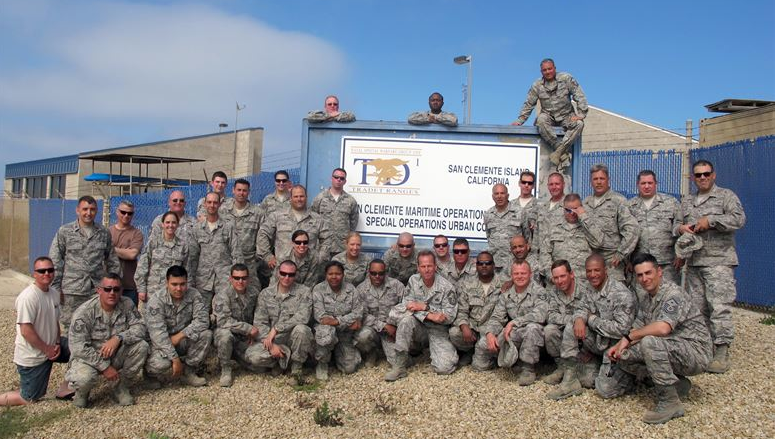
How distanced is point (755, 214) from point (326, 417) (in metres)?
7.35

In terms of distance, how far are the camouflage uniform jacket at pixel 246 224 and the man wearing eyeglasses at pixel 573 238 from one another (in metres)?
3.35

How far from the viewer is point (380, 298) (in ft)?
21.6

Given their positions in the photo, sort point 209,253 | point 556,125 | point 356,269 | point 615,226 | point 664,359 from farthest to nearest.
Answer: point 556,125 → point 356,269 → point 209,253 → point 615,226 → point 664,359

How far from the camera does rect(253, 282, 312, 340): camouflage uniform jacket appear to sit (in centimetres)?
626

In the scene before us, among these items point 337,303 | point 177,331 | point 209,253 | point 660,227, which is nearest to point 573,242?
point 660,227

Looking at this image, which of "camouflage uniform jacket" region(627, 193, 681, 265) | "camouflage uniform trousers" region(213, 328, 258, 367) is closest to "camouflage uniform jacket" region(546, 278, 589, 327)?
"camouflage uniform jacket" region(627, 193, 681, 265)

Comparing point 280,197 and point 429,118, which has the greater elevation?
point 429,118

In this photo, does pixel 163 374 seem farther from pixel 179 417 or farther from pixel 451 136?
pixel 451 136

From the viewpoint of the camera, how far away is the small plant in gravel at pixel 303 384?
19.4 ft

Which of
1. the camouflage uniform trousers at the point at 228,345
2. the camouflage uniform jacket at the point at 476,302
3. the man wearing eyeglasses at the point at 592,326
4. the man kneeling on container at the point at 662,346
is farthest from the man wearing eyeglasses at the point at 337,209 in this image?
the man kneeling on container at the point at 662,346

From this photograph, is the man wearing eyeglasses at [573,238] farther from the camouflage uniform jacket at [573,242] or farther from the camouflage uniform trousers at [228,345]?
the camouflage uniform trousers at [228,345]

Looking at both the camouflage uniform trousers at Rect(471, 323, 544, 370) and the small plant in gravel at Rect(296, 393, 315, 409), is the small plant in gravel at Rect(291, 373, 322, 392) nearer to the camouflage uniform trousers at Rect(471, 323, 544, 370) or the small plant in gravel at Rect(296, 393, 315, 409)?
the small plant in gravel at Rect(296, 393, 315, 409)

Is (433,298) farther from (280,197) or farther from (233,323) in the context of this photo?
(280,197)

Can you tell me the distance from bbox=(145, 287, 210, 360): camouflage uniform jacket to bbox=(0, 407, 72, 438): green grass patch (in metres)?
0.95
